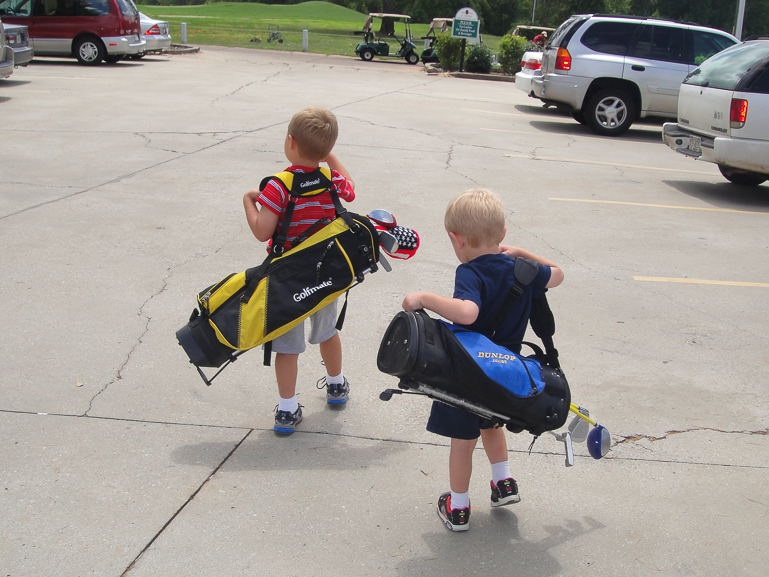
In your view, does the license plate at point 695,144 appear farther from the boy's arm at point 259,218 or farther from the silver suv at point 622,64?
the boy's arm at point 259,218

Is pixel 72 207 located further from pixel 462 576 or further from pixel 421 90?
pixel 421 90

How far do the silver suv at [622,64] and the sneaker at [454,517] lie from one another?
440 inches

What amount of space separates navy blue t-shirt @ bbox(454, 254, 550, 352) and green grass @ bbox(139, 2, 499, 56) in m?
26.4

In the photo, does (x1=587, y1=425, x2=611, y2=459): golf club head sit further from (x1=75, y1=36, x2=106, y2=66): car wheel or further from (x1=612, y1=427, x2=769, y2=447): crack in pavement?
(x1=75, y1=36, x2=106, y2=66): car wheel

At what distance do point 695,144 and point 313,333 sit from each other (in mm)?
7086

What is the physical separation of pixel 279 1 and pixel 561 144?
3129 inches

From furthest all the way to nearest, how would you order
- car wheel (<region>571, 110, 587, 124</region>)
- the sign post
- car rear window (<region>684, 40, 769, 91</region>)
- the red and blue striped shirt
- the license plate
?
the sign post → car wheel (<region>571, 110, 587, 124</region>) → the license plate → car rear window (<region>684, 40, 769, 91</region>) → the red and blue striped shirt

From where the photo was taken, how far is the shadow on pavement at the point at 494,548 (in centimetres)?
266

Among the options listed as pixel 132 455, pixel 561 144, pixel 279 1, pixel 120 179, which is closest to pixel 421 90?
pixel 561 144

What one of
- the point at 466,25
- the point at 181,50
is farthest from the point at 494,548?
the point at 181,50

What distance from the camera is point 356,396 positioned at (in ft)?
12.9

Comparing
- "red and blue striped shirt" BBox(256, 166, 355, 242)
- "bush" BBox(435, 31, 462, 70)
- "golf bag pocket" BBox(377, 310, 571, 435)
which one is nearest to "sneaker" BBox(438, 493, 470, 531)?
"golf bag pocket" BBox(377, 310, 571, 435)

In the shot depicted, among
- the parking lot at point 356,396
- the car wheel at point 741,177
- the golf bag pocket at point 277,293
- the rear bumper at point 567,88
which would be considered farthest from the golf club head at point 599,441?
the rear bumper at point 567,88

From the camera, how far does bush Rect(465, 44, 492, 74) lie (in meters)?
21.9
